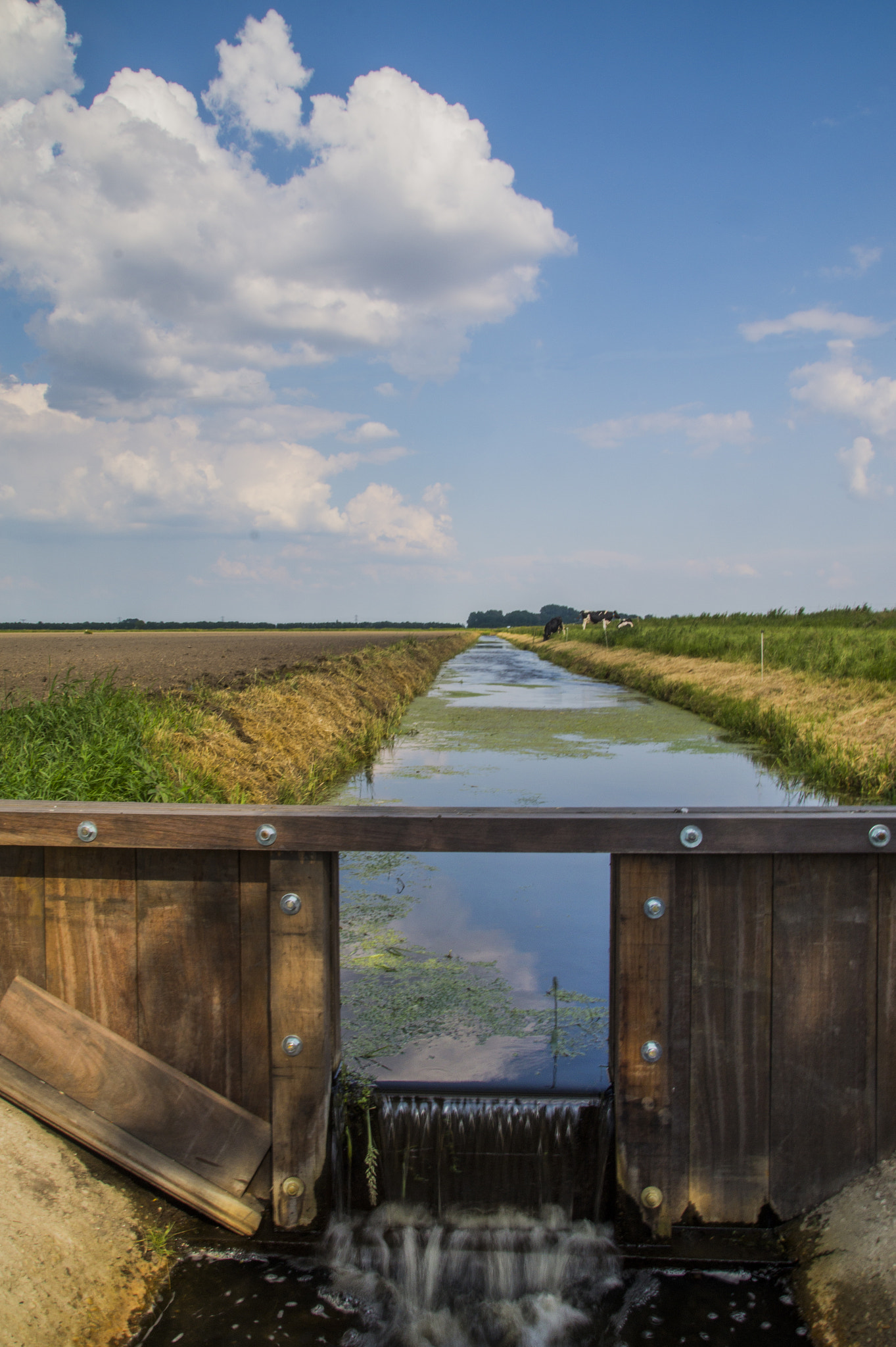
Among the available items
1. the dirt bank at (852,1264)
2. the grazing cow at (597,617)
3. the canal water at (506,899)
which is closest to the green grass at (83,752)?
the canal water at (506,899)

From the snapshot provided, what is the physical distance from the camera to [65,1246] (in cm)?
259

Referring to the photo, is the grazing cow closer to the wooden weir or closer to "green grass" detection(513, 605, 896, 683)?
"green grass" detection(513, 605, 896, 683)

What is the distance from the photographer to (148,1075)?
2.96 metres

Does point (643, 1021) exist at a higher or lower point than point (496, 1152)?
higher

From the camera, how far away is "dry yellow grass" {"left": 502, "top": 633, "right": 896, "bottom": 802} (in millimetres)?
10508

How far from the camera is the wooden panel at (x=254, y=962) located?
2.98 m

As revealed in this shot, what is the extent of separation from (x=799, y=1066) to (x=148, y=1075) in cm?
210

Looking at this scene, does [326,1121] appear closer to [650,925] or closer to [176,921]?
[176,921]

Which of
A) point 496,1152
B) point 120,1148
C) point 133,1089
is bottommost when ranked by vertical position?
point 496,1152

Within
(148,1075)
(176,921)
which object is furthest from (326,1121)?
(176,921)

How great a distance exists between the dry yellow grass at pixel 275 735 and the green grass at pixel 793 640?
331 inches

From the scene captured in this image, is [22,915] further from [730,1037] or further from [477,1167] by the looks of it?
[730,1037]

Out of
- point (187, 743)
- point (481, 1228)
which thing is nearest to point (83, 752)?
point (187, 743)

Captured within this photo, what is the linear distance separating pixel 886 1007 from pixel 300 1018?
187 centimetres
